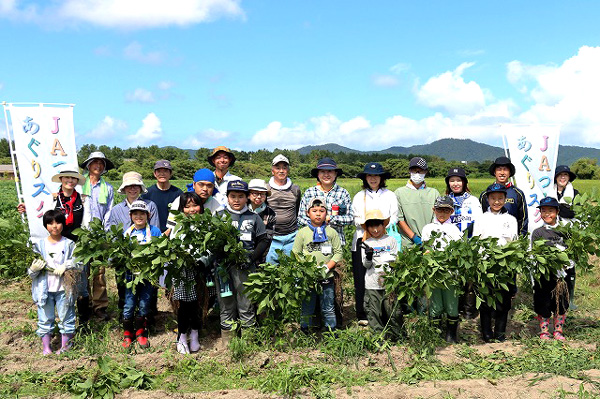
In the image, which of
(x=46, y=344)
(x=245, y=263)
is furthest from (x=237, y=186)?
(x=46, y=344)

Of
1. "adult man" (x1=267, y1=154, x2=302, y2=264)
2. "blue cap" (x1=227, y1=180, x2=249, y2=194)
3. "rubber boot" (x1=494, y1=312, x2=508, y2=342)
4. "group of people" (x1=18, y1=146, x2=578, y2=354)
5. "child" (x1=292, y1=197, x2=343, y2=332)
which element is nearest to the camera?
"blue cap" (x1=227, y1=180, x2=249, y2=194)

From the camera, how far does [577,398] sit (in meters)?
3.67

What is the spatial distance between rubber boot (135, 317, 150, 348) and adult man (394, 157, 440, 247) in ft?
10.9

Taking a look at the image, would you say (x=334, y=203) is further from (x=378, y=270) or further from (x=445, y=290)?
(x=445, y=290)

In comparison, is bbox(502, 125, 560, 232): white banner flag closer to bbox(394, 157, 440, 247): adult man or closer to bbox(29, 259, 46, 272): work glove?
bbox(394, 157, 440, 247): adult man

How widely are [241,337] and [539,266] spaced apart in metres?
3.39

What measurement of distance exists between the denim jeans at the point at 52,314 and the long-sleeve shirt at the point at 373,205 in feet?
11.2

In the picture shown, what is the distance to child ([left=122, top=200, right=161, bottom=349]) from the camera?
5.12m

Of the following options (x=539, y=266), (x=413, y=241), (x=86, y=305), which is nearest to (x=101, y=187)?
(x=86, y=305)

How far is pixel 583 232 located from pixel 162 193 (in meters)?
5.02

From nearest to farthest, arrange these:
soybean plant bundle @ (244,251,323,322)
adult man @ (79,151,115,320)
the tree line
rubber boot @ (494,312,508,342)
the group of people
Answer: soybean plant bundle @ (244,251,323,322) → the group of people → rubber boot @ (494,312,508,342) → adult man @ (79,151,115,320) → the tree line

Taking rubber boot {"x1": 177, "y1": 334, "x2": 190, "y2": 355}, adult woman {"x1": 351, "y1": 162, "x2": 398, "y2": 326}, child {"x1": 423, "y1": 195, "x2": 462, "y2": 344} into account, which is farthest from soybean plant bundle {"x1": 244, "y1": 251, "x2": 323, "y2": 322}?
child {"x1": 423, "y1": 195, "x2": 462, "y2": 344}

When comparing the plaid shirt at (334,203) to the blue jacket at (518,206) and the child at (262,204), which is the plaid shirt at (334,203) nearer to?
the child at (262,204)

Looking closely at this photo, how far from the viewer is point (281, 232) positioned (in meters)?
5.57
